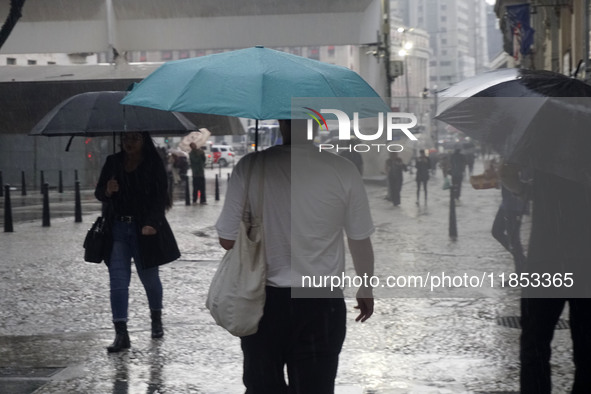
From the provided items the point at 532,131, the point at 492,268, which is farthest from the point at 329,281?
the point at 492,268

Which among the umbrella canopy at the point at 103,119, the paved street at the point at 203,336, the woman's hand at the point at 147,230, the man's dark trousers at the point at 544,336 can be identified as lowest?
the paved street at the point at 203,336

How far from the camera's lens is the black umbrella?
7074mm

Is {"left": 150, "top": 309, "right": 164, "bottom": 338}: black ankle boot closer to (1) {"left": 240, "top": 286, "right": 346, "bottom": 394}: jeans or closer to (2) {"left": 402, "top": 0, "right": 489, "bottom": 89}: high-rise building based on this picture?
(1) {"left": 240, "top": 286, "right": 346, "bottom": 394}: jeans

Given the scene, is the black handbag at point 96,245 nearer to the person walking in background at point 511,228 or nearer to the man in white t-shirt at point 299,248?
the person walking in background at point 511,228

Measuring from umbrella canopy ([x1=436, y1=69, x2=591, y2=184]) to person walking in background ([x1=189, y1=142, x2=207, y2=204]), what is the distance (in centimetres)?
2008

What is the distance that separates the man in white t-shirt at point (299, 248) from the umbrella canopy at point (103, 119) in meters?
3.07

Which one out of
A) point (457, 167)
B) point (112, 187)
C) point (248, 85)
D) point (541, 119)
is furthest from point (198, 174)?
point (248, 85)

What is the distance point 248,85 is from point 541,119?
1.58 metres

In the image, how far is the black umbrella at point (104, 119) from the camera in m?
7.07

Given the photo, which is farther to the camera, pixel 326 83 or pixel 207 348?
pixel 207 348

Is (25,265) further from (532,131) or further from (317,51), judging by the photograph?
(317,51)

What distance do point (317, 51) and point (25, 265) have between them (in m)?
112

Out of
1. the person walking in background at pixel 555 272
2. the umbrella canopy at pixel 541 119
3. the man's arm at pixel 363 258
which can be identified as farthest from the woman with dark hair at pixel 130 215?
the person walking in background at pixel 555 272

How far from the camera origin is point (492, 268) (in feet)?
39.0
